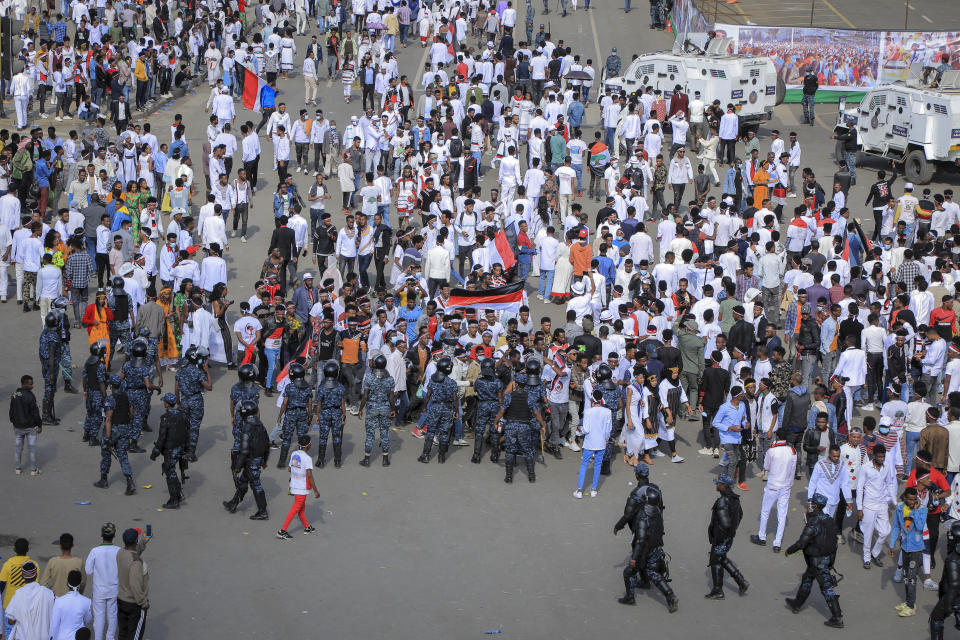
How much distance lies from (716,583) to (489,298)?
23.1 feet

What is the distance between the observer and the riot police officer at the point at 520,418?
16656 mm

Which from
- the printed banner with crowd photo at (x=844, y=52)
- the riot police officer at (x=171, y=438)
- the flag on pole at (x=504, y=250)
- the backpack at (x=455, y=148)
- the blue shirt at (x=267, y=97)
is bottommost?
the riot police officer at (x=171, y=438)

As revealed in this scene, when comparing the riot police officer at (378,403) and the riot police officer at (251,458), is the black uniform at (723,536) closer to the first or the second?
the riot police officer at (378,403)

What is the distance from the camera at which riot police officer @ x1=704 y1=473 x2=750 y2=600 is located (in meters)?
13.9

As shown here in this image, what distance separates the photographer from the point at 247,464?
15.0m

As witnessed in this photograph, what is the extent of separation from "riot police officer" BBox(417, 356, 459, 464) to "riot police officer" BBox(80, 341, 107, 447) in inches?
165

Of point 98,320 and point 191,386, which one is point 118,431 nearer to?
point 191,386

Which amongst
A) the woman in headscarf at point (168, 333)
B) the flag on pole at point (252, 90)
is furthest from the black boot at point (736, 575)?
the flag on pole at point (252, 90)

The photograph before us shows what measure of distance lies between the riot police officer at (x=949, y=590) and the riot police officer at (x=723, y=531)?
6.72 feet

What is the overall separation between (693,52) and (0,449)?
22594 millimetres

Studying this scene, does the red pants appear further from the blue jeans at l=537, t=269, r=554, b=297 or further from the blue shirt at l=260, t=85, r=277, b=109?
the blue shirt at l=260, t=85, r=277, b=109

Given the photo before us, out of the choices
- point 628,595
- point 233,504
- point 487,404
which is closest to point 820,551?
point 628,595

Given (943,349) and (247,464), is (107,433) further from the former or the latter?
(943,349)

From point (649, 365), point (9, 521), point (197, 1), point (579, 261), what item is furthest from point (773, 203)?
point (197, 1)
